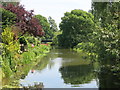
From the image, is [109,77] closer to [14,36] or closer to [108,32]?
[108,32]

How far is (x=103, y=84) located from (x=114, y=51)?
2.53 metres

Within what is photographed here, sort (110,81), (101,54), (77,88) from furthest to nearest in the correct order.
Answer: (101,54) < (110,81) < (77,88)

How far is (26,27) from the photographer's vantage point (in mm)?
24781

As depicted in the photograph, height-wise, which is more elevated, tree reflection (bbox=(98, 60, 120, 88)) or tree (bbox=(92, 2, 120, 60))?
tree (bbox=(92, 2, 120, 60))

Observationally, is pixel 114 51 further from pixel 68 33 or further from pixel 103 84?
pixel 68 33

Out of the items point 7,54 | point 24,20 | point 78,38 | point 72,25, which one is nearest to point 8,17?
point 24,20

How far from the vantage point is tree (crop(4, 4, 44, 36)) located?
23.4 m

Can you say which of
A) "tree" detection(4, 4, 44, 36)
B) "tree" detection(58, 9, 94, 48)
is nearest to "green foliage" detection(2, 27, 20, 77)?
"tree" detection(4, 4, 44, 36)

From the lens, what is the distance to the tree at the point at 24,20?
920 inches

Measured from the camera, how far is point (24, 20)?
2527cm

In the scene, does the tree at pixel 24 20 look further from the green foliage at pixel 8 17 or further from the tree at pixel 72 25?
the tree at pixel 72 25

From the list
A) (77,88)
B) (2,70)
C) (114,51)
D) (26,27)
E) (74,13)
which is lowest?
(77,88)

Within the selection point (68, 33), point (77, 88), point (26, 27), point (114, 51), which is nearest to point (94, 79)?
point (77, 88)

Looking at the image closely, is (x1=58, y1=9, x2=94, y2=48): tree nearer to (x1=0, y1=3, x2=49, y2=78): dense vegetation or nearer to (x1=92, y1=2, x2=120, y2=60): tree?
(x1=0, y1=3, x2=49, y2=78): dense vegetation
